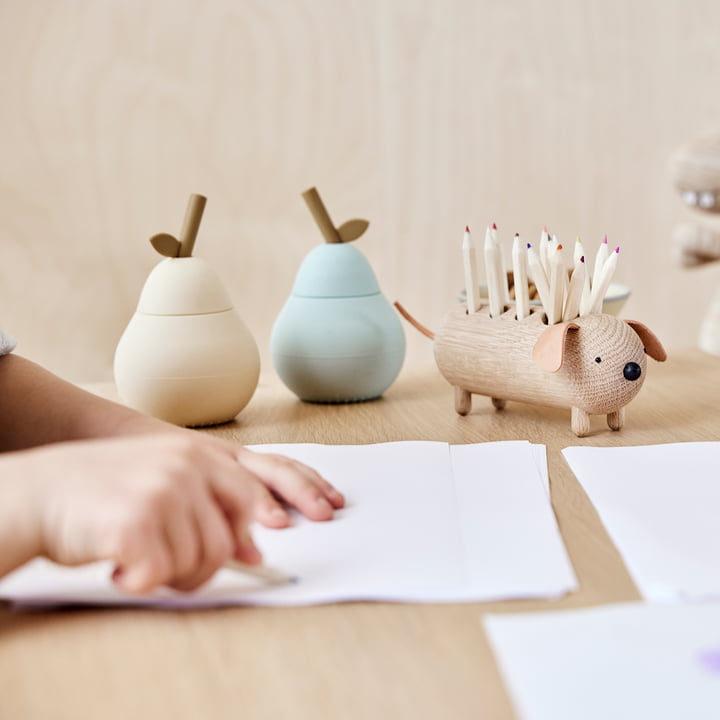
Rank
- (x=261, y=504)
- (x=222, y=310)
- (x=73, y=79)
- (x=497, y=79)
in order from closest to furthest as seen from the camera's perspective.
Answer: (x=261, y=504) → (x=222, y=310) → (x=73, y=79) → (x=497, y=79)

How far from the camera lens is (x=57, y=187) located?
3.82 feet

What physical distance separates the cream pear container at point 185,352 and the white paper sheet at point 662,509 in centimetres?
30

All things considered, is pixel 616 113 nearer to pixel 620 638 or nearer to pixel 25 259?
pixel 25 259

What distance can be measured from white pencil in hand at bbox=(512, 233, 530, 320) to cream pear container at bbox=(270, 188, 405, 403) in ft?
0.54

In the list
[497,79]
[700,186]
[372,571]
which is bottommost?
[372,571]

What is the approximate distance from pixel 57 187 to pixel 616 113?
0.78 m

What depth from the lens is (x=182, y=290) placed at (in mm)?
764

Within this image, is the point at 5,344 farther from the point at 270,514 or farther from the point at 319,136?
the point at 319,136

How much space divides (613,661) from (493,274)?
0.45 meters

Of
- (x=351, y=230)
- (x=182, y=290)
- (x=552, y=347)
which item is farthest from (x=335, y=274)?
(x=552, y=347)

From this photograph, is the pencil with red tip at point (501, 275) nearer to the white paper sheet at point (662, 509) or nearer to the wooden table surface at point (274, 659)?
the white paper sheet at point (662, 509)

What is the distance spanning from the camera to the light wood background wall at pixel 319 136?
1155 mm

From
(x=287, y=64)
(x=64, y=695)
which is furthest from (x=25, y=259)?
(x=64, y=695)

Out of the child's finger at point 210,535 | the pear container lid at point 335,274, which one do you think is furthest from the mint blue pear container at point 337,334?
the child's finger at point 210,535
